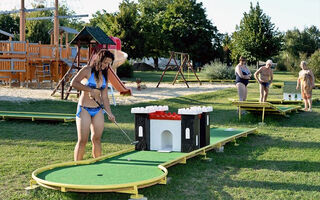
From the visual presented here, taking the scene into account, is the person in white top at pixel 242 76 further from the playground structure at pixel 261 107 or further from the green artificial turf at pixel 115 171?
the green artificial turf at pixel 115 171

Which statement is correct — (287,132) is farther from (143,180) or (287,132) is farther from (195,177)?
(143,180)

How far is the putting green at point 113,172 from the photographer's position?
494 cm

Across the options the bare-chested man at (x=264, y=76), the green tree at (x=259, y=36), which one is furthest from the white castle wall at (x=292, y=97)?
the green tree at (x=259, y=36)

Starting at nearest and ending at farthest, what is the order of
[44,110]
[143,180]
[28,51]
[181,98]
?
[143,180] < [44,110] < [181,98] < [28,51]

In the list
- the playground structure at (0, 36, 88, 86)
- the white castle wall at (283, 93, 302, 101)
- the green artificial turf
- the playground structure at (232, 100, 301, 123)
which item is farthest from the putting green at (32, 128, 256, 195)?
the playground structure at (0, 36, 88, 86)

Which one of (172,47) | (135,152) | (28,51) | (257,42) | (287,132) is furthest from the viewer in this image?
(172,47)

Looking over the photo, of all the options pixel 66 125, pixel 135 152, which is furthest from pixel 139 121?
pixel 66 125

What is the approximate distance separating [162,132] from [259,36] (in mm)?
37237

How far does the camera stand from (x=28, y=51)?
74.3 feet

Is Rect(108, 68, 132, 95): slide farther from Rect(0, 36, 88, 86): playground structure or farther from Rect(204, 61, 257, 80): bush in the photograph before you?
Rect(204, 61, 257, 80): bush

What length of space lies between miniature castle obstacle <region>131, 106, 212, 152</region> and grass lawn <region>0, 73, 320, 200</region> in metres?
0.38

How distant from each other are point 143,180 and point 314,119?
8838 mm

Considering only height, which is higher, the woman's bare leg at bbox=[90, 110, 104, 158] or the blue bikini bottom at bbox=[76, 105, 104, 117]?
the blue bikini bottom at bbox=[76, 105, 104, 117]

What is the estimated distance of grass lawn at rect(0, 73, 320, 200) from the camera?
5457 mm
